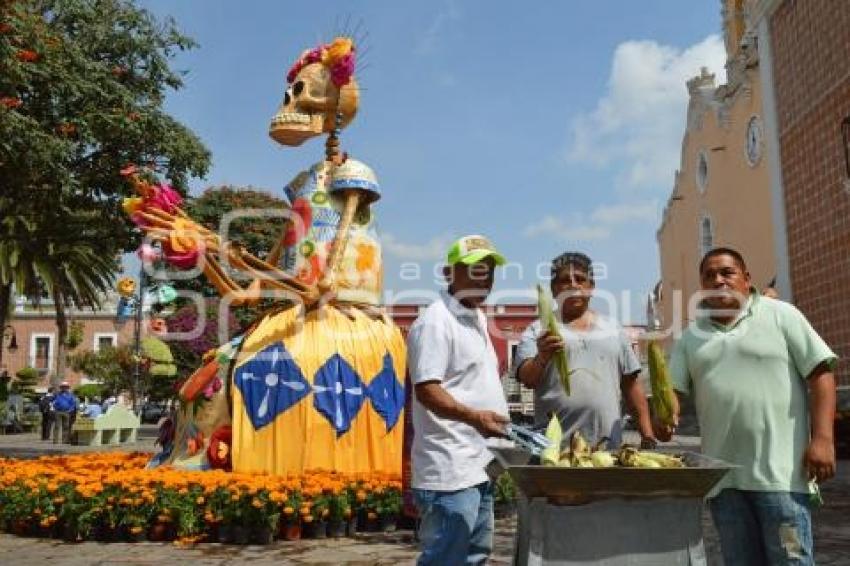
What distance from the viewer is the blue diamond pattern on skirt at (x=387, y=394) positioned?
7289mm

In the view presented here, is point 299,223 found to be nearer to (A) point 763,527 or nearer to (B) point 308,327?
(B) point 308,327

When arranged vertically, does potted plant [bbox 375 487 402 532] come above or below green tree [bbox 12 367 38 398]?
below

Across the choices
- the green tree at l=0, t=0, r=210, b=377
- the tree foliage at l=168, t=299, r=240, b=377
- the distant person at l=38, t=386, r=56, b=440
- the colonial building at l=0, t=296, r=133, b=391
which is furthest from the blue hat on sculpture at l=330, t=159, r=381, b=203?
the colonial building at l=0, t=296, r=133, b=391

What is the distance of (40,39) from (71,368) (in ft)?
130

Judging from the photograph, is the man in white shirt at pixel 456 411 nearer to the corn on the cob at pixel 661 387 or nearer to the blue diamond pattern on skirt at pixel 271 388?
the corn on the cob at pixel 661 387

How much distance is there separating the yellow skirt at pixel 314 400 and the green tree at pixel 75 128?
14.4ft

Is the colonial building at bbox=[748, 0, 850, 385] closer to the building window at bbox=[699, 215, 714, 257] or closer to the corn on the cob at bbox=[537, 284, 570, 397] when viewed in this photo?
the corn on the cob at bbox=[537, 284, 570, 397]

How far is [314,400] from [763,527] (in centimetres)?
460

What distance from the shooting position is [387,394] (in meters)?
7.35

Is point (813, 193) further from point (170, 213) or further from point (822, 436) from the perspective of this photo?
point (822, 436)

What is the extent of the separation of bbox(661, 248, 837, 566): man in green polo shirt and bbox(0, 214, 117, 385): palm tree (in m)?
11.3

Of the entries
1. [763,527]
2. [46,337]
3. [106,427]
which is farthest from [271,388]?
[46,337]

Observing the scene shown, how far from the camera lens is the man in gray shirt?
140 inches

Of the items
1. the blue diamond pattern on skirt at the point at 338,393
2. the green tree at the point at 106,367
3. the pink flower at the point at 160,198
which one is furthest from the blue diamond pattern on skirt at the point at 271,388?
the green tree at the point at 106,367
